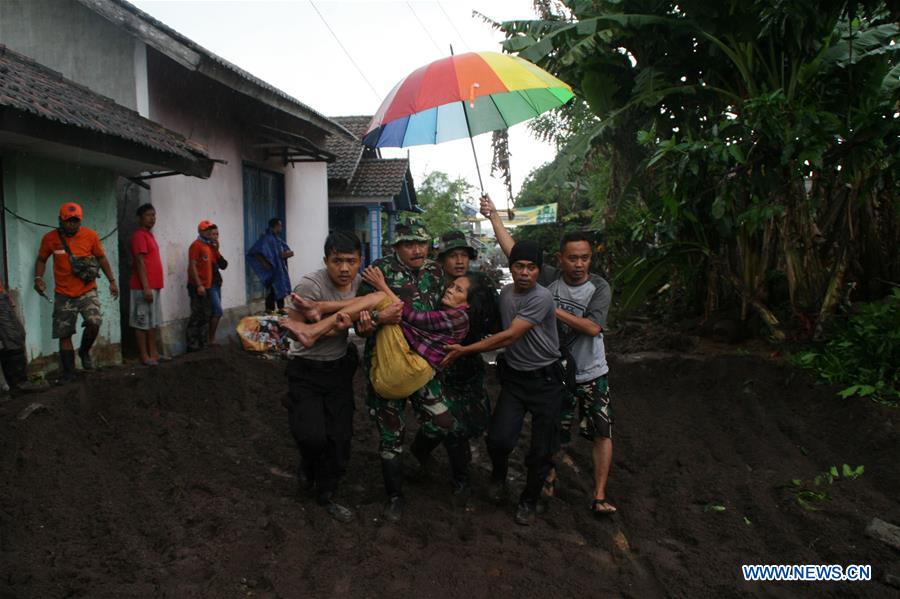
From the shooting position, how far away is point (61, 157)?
6496 mm

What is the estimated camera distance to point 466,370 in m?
4.54

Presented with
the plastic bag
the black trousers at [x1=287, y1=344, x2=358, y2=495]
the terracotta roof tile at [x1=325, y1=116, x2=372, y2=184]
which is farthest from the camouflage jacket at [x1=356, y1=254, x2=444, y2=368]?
the terracotta roof tile at [x1=325, y1=116, x2=372, y2=184]

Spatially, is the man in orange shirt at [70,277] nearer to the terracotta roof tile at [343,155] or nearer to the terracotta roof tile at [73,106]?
the terracotta roof tile at [73,106]

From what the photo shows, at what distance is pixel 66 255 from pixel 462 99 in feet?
13.5

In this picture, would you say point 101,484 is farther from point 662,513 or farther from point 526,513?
point 662,513

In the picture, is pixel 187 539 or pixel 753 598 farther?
pixel 187 539

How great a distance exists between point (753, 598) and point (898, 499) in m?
2.10

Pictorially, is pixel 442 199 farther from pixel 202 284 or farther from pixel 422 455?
pixel 422 455

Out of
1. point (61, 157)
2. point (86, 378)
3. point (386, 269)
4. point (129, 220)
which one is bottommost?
point (86, 378)

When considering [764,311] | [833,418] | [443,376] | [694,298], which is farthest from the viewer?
[694,298]

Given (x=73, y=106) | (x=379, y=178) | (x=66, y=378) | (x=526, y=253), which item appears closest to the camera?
(x=526, y=253)

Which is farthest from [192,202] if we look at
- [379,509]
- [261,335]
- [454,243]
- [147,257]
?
[379,509]

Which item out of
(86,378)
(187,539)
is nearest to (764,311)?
(187,539)

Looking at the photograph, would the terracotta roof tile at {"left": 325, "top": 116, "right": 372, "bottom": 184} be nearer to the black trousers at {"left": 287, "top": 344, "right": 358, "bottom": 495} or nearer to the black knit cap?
the black trousers at {"left": 287, "top": 344, "right": 358, "bottom": 495}
